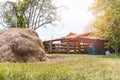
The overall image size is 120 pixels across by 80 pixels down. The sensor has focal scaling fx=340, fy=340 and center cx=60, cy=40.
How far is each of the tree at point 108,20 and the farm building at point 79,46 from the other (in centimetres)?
500

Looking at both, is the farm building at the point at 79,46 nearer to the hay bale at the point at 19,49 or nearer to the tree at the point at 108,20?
the tree at the point at 108,20

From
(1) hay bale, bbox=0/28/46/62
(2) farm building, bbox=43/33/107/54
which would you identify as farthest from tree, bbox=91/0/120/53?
(1) hay bale, bbox=0/28/46/62

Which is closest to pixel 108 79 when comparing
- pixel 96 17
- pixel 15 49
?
pixel 15 49

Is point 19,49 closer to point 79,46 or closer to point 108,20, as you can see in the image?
point 108,20

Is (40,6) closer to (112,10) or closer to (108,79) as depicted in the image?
(112,10)

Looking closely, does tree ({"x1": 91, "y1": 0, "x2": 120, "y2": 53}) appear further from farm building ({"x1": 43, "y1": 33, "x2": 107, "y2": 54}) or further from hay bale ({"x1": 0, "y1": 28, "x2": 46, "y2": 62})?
hay bale ({"x1": 0, "y1": 28, "x2": 46, "y2": 62})

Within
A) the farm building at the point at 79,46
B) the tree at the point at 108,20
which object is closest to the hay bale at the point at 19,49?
the tree at the point at 108,20

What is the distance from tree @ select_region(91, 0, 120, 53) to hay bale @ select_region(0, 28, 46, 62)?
1512cm

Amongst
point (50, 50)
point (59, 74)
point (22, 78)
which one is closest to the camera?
point (22, 78)

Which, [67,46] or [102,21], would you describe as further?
[67,46]

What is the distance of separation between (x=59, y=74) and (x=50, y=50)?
2867 centimetres

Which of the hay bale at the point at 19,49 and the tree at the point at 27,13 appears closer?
the hay bale at the point at 19,49

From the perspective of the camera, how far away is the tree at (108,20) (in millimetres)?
30784

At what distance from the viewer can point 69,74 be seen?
898 centimetres
